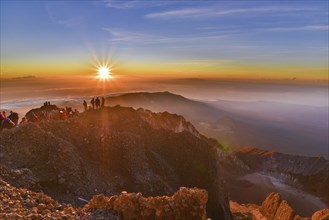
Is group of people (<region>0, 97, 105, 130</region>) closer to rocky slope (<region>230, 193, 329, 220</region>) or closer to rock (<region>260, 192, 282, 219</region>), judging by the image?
rocky slope (<region>230, 193, 329, 220</region>)

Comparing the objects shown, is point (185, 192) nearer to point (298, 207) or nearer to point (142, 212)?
point (142, 212)

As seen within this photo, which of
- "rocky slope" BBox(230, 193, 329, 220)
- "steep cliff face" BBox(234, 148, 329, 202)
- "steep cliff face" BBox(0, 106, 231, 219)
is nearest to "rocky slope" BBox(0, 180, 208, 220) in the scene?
"steep cliff face" BBox(0, 106, 231, 219)

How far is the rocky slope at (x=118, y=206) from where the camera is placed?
11.1 meters

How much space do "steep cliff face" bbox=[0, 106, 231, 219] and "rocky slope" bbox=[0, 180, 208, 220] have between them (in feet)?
25.3

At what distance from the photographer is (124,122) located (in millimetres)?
38469

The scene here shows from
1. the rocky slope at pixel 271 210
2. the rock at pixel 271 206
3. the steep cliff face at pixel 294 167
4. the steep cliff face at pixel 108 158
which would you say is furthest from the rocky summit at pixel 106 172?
the steep cliff face at pixel 294 167

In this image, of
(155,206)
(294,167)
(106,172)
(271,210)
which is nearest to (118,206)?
(155,206)

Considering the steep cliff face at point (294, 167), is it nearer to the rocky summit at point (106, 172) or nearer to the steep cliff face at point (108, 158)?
the rocky summit at point (106, 172)

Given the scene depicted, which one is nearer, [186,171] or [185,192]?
[185,192]

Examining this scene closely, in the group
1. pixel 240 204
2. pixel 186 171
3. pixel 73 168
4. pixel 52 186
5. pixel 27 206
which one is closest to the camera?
pixel 27 206

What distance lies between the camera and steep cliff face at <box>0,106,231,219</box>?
21156 mm

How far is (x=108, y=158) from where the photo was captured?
1083 inches

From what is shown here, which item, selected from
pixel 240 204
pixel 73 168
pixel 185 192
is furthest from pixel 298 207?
pixel 185 192

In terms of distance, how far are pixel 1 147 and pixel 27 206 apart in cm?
1148
